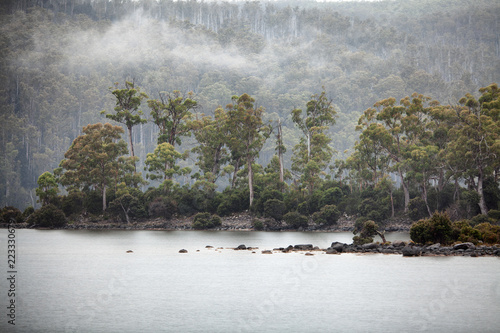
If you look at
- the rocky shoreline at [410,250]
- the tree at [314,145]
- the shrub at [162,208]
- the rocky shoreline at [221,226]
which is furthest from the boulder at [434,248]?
the shrub at [162,208]

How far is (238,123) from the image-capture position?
2724 inches

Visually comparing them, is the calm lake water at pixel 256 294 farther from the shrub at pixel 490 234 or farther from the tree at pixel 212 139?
the tree at pixel 212 139

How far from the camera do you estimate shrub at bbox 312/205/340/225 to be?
5997cm

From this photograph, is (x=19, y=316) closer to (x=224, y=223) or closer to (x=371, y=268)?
(x=371, y=268)

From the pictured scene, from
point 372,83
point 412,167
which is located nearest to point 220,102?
point 372,83

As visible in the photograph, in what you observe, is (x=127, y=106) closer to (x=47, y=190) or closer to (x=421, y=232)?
(x=47, y=190)

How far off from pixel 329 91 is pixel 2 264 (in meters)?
132

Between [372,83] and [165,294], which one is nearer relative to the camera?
[165,294]

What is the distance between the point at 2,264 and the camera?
91.0 feet

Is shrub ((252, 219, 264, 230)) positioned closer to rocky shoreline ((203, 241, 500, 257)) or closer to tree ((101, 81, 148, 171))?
tree ((101, 81, 148, 171))

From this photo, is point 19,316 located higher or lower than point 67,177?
lower

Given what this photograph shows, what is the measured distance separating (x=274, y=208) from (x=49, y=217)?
2716cm

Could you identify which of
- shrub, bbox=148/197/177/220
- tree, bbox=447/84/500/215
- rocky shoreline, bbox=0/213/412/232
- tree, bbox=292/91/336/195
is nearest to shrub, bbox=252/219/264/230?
rocky shoreline, bbox=0/213/412/232

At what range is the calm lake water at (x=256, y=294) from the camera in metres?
14.8
